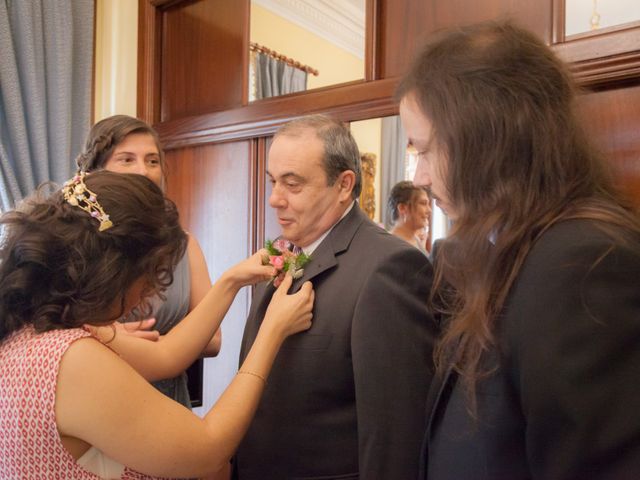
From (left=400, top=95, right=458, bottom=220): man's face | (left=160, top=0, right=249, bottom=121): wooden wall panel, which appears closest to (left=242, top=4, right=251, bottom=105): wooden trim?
(left=160, top=0, right=249, bottom=121): wooden wall panel

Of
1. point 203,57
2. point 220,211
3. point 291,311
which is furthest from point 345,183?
point 203,57

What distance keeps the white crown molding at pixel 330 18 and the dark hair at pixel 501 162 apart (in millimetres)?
1641

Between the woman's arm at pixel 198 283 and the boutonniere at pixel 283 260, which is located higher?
the boutonniere at pixel 283 260

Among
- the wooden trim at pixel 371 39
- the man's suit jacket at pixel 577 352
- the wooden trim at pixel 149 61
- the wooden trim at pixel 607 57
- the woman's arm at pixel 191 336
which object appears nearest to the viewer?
the man's suit jacket at pixel 577 352

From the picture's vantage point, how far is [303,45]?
284cm

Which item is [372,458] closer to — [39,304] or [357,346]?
[357,346]

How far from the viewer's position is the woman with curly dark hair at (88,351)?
3.00 feet

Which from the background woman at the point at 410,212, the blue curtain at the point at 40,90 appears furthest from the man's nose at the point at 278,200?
the blue curtain at the point at 40,90

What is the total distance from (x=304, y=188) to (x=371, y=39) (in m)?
1.10

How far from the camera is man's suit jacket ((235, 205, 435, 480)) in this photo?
1.23 metres

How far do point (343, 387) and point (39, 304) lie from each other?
0.69 meters

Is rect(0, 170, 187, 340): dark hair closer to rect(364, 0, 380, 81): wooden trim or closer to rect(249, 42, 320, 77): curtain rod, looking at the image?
rect(364, 0, 380, 81): wooden trim

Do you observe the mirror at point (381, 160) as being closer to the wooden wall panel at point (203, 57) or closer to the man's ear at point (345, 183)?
the man's ear at point (345, 183)

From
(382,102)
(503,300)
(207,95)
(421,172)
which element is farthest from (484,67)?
(207,95)
